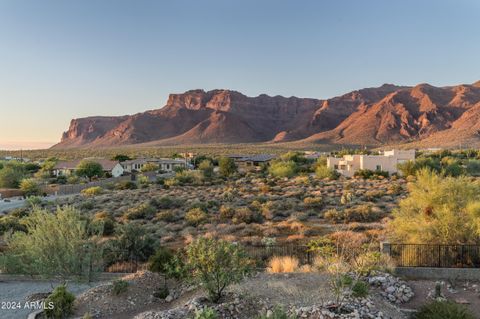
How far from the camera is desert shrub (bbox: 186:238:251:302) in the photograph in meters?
11.1

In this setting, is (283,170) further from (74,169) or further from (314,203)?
(74,169)

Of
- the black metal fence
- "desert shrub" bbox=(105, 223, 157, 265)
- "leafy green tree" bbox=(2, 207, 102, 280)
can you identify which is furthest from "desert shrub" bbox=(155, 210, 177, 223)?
the black metal fence

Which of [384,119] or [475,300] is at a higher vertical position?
[384,119]

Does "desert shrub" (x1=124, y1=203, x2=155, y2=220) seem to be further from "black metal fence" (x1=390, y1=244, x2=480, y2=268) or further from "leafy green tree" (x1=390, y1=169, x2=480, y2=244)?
"black metal fence" (x1=390, y1=244, x2=480, y2=268)

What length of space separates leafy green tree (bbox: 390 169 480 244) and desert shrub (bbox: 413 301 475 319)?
20.8 feet

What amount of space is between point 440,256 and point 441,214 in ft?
5.88

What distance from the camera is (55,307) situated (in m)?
11.1

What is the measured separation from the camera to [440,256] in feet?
50.0

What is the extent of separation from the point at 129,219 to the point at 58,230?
16597 mm

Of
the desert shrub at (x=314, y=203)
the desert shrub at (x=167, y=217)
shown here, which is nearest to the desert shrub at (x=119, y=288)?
the desert shrub at (x=167, y=217)

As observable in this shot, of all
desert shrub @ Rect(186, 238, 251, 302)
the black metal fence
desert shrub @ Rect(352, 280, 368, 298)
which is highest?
desert shrub @ Rect(186, 238, 251, 302)

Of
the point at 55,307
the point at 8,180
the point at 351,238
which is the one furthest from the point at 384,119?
the point at 55,307

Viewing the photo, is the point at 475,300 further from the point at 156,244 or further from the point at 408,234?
the point at 156,244

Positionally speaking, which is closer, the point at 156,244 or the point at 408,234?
the point at 408,234
